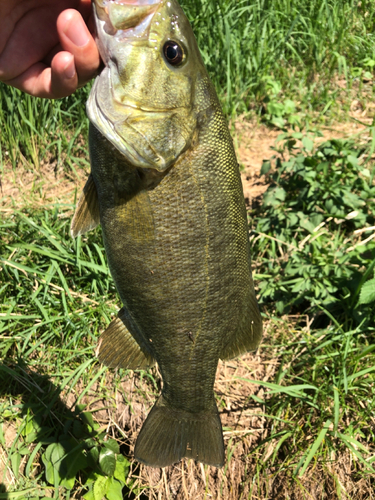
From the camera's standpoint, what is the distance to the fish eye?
145cm

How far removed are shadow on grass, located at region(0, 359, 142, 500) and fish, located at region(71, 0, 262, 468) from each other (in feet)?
3.69

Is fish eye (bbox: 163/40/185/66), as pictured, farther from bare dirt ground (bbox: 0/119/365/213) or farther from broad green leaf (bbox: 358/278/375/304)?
bare dirt ground (bbox: 0/119/365/213)

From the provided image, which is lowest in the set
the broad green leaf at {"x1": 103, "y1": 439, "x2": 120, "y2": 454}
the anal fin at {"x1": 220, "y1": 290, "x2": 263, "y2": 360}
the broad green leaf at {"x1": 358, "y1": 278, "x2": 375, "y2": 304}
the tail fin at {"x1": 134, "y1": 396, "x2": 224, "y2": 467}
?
the broad green leaf at {"x1": 103, "y1": 439, "x2": 120, "y2": 454}

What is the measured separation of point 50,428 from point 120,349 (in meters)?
1.29

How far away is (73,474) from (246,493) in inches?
42.5

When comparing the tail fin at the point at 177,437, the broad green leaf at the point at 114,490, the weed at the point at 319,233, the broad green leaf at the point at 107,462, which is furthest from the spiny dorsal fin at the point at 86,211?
the broad green leaf at the point at 114,490

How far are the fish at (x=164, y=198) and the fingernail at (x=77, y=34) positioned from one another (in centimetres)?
5

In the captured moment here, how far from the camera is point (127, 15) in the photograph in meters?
1.36

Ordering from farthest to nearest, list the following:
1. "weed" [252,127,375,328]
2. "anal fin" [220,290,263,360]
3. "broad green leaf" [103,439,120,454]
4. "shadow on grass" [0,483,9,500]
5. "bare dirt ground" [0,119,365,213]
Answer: "bare dirt ground" [0,119,365,213], "weed" [252,127,375,328], "broad green leaf" [103,439,120,454], "shadow on grass" [0,483,9,500], "anal fin" [220,290,263,360]

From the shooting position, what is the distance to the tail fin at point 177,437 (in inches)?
74.0

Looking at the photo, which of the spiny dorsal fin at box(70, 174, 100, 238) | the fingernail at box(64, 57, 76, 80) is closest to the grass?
the spiny dorsal fin at box(70, 174, 100, 238)

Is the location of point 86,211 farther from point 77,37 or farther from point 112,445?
point 112,445

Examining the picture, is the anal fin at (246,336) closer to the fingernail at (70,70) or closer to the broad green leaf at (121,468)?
the fingernail at (70,70)

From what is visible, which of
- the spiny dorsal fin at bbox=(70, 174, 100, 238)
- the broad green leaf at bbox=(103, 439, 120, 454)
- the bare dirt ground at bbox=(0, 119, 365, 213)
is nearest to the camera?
the spiny dorsal fin at bbox=(70, 174, 100, 238)
